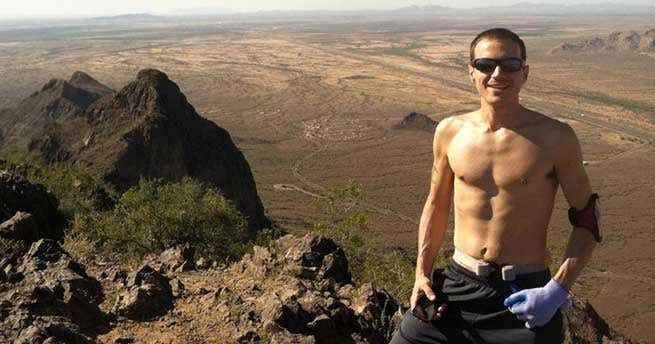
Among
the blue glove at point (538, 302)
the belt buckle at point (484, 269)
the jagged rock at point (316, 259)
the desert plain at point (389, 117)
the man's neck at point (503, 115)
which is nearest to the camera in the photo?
the blue glove at point (538, 302)

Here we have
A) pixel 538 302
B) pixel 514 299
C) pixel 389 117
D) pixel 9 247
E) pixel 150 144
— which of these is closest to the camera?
pixel 538 302

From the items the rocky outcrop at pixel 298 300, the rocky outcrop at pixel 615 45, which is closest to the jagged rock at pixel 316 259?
the rocky outcrop at pixel 298 300

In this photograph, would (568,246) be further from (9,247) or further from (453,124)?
(9,247)

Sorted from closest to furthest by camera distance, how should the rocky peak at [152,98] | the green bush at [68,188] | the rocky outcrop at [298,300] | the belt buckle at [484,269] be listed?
the belt buckle at [484,269], the rocky outcrop at [298,300], the green bush at [68,188], the rocky peak at [152,98]

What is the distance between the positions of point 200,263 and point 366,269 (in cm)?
671

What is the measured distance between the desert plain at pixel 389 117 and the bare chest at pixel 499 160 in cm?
1848

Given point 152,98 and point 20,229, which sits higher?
point 20,229

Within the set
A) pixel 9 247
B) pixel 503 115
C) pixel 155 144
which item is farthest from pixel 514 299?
pixel 155 144

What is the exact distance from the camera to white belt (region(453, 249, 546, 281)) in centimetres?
498

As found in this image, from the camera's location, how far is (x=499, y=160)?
4.98 metres

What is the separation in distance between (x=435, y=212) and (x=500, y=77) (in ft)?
4.97

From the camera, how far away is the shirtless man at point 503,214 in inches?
187

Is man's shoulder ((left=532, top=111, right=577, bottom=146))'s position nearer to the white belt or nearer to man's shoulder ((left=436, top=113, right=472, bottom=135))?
man's shoulder ((left=436, top=113, right=472, bottom=135))

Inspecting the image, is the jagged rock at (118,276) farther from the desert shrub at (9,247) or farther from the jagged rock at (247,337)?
the jagged rock at (247,337)
